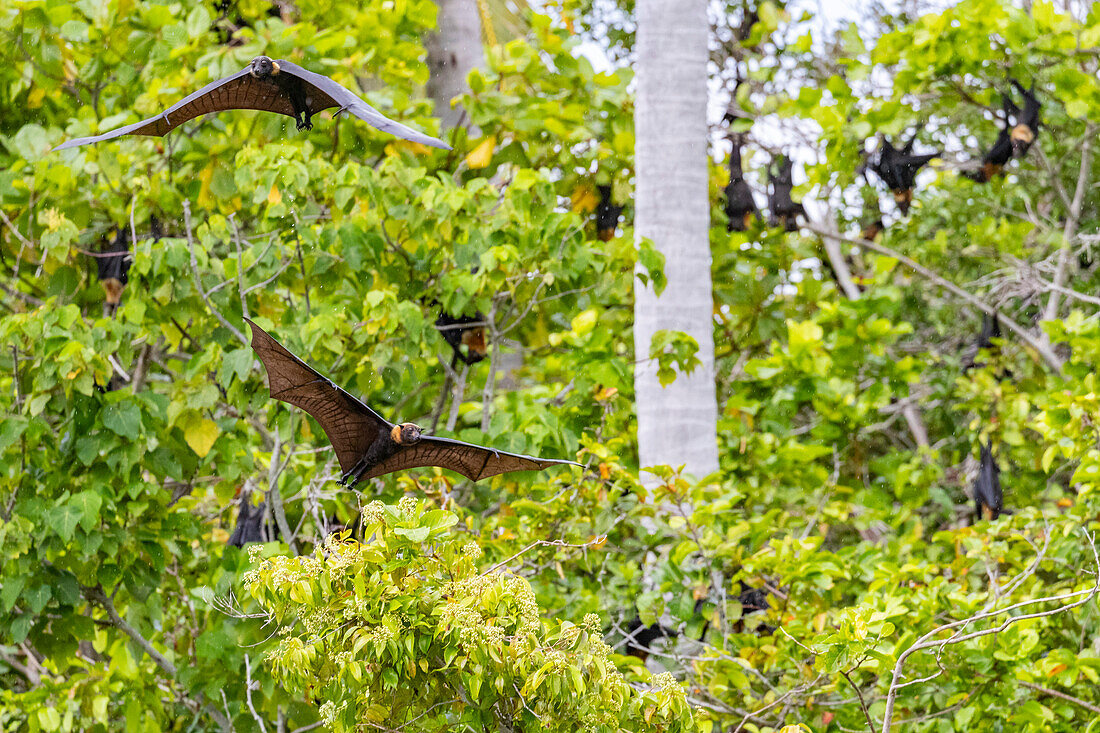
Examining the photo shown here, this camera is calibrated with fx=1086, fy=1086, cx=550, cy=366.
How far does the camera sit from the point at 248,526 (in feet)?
12.7

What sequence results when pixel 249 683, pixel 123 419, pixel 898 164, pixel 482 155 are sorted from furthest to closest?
pixel 898 164 < pixel 482 155 < pixel 123 419 < pixel 249 683

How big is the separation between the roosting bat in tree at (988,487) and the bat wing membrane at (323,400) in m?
3.53

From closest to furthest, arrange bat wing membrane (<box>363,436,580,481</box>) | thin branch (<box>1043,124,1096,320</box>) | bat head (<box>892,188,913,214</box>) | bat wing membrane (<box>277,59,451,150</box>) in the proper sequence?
bat wing membrane (<box>277,59,451,150</box>) < bat wing membrane (<box>363,436,580,481</box>) < thin branch (<box>1043,124,1096,320</box>) < bat head (<box>892,188,913,214</box>)

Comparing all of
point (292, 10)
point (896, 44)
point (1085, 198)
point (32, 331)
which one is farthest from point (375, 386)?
point (1085, 198)

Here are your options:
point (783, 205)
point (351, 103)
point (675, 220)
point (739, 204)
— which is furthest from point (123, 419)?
point (783, 205)

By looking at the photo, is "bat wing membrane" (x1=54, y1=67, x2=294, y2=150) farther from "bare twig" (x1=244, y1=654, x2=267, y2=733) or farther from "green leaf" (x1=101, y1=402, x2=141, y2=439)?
"bare twig" (x1=244, y1=654, x2=267, y2=733)

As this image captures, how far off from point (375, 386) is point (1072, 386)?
2852 millimetres

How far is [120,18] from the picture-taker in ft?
15.3

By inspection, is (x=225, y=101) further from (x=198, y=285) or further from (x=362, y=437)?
(x=362, y=437)

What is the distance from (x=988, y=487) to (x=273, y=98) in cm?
392

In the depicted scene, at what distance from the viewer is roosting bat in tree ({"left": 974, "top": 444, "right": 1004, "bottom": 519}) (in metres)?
5.26

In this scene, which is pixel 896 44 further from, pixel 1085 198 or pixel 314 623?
pixel 314 623

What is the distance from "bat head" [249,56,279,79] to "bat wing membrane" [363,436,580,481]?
1.07 metres

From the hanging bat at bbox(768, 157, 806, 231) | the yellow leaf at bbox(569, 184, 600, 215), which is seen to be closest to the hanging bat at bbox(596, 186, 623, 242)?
the yellow leaf at bbox(569, 184, 600, 215)
